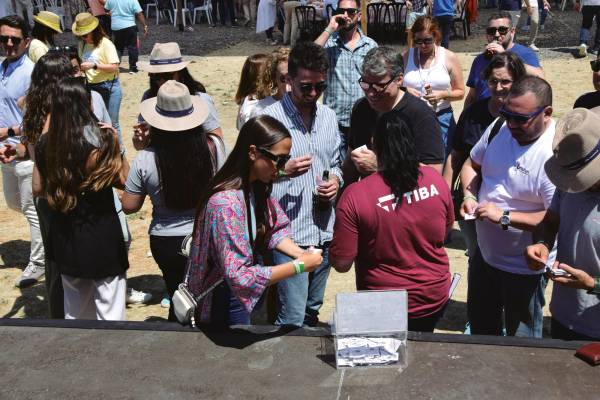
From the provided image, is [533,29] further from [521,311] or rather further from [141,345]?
[141,345]

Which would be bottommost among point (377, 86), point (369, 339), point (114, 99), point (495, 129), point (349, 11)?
point (114, 99)

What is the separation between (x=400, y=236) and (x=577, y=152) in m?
0.84

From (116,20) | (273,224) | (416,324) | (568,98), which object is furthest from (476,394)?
(116,20)

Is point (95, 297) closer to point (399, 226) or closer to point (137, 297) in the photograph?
point (137, 297)

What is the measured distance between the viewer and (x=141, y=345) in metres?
3.12

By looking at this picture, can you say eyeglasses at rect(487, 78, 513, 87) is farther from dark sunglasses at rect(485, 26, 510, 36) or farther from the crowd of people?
dark sunglasses at rect(485, 26, 510, 36)

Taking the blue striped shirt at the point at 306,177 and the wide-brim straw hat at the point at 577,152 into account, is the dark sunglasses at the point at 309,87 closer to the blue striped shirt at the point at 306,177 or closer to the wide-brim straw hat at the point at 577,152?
the blue striped shirt at the point at 306,177

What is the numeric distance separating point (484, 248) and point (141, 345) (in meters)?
1.93

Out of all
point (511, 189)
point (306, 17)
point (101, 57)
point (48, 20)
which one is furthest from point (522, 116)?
point (306, 17)

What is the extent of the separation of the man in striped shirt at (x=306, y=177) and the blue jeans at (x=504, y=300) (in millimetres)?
875

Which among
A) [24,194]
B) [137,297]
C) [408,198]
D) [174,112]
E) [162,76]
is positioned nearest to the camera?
[408,198]

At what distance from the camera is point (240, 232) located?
3078 millimetres

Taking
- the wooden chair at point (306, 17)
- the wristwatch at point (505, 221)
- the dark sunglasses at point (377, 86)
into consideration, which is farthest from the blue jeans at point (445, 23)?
the wristwatch at point (505, 221)

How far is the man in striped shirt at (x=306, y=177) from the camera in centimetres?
421
